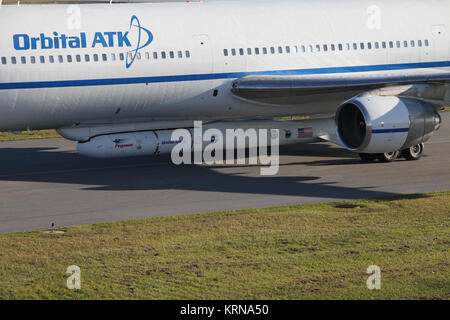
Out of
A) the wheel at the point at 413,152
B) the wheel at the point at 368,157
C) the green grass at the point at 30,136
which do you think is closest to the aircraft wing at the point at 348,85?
the wheel at the point at 413,152

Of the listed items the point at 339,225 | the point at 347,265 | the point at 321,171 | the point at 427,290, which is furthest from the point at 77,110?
the point at 427,290

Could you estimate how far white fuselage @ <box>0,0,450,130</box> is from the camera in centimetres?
2402

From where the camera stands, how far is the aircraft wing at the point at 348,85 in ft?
86.1

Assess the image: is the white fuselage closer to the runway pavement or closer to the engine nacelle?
the runway pavement

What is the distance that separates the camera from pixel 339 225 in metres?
18.9

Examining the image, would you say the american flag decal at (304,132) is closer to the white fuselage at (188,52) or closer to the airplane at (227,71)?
the airplane at (227,71)

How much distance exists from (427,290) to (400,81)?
42.5 feet

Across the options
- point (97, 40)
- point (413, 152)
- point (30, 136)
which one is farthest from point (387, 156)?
point (30, 136)

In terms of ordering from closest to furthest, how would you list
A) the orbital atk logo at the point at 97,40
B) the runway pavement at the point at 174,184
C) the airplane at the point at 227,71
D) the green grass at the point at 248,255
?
the green grass at the point at 248,255
the runway pavement at the point at 174,184
the orbital atk logo at the point at 97,40
the airplane at the point at 227,71

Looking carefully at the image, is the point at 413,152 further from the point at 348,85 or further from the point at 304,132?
the point at 304,132

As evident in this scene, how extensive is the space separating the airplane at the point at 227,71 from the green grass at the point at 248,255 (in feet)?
19.8

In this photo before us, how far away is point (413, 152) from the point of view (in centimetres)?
2725

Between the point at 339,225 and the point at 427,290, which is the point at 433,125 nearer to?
the point at 339,225
